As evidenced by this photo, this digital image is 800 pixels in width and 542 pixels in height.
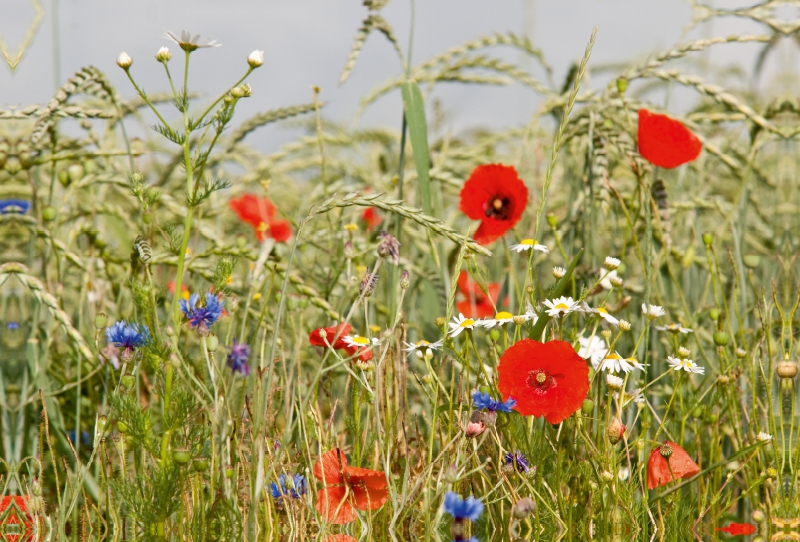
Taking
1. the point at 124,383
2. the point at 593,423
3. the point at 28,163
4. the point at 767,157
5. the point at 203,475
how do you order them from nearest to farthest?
1. the point at 124,383
2. the point at 203,475
3. the point at 593,423
4. the point at 28,163
5. the point at 767,157

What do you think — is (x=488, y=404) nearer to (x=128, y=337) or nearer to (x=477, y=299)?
(x=128, y=337)

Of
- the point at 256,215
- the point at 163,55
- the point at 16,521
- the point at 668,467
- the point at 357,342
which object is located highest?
the point at 256,215

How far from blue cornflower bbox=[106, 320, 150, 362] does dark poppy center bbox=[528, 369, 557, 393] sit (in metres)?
0.71

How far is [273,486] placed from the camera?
4.85 feet

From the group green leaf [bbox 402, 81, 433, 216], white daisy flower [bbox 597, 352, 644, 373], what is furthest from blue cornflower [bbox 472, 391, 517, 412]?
green leaf [bbox 402, 81, 433, 216]

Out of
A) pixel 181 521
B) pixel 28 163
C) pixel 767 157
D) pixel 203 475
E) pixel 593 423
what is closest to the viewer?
pixel 181 521

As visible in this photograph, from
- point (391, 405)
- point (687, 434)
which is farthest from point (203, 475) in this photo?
point (687, 434)

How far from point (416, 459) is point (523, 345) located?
1.63 feet

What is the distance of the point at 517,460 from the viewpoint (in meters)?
1.46

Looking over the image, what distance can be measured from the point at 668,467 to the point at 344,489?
632 mm

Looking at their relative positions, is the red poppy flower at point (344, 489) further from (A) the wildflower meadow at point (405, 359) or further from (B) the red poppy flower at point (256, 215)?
(B) the red poppy flower at point (256, 215)

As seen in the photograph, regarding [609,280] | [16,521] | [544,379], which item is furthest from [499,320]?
[16,521]

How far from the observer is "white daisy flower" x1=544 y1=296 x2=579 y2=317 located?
142cm

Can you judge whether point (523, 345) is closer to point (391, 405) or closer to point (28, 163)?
point (391, 405)
